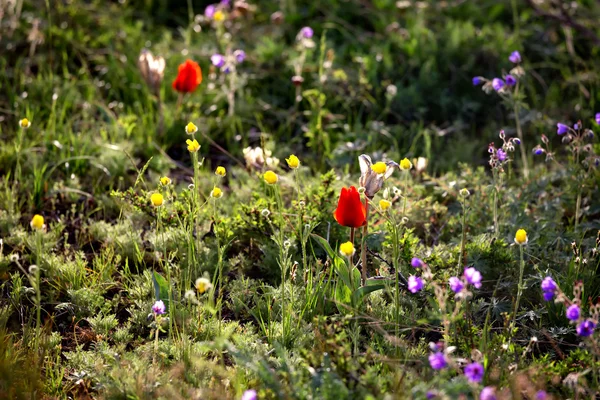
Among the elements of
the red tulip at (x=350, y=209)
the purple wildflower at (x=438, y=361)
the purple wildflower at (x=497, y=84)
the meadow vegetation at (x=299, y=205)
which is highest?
the purple wildflower at (x=497, y=84)

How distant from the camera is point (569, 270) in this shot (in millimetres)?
2447

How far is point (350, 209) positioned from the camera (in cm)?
224

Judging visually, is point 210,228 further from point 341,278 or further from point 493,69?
point 493,69

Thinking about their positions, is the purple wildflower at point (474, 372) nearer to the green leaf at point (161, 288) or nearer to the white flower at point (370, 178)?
the white flower at point (370, 178)

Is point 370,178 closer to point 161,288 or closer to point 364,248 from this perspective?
point 364,248

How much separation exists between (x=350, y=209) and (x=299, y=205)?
0.16m

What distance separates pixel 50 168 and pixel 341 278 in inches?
64.7

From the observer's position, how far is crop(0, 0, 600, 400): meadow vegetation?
6.83 feet

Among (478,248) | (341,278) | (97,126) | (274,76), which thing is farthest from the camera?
(274,76)

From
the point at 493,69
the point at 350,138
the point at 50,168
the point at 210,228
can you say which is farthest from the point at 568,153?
the point at 50,168

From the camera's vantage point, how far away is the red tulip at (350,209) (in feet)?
7.31

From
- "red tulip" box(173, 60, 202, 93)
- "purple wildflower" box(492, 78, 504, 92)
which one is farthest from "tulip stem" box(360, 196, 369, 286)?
"red tulip" box(173, 60, 202, 93)

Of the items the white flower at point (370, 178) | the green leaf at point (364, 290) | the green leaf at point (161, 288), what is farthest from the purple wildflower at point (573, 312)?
the green leaf at point (161, 288)

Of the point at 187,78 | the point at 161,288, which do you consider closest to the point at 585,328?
the point at 161,288
